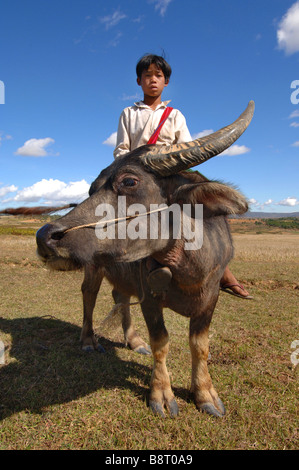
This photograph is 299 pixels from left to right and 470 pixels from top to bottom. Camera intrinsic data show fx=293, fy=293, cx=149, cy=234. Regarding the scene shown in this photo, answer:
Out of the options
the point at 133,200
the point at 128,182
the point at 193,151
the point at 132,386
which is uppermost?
the point at 193,151

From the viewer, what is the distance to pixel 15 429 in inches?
85.9

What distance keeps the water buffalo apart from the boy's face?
44.6 inches

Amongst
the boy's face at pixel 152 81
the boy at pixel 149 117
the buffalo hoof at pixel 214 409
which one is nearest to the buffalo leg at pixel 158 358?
the buffalo hoof at pixel 214 409

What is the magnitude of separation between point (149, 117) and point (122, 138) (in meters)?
0.33

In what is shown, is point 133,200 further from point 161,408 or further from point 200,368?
→ point 161,408

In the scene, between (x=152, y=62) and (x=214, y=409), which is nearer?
(x=214, y=409)

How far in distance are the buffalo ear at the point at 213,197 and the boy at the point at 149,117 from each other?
904mm

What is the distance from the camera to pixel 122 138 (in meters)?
2.85

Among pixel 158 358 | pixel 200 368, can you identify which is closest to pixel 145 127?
pixel 158 358

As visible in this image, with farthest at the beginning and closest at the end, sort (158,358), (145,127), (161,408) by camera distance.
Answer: (145,127), (158,358), (161,408)

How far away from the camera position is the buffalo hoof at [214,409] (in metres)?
2.41

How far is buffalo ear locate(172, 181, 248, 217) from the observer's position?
190 cm

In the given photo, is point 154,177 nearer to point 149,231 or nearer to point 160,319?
point 149,231

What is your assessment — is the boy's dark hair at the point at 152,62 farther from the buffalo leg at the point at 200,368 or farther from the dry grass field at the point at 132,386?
the buffalo leg at the point at 200,368
